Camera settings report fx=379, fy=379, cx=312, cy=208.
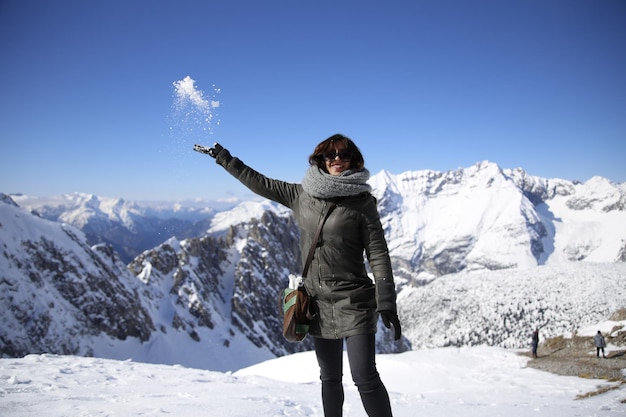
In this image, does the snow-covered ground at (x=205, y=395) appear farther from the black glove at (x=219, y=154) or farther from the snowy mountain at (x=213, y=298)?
the snowy mountain at (x=213, y=298)

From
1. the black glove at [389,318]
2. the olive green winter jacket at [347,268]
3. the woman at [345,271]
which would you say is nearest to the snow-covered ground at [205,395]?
the woman at [345,271]

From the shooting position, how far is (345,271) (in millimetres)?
3697

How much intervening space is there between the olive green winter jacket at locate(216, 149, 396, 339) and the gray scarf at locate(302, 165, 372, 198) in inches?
3.8

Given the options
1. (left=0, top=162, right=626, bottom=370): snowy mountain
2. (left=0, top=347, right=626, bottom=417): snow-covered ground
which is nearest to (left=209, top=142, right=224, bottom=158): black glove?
(left=0, top=347, right=626, bottom=417): snow-covered ground

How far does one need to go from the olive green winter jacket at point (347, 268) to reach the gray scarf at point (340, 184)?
0.32 feet

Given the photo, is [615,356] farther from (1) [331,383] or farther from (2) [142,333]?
(2) [142,333]

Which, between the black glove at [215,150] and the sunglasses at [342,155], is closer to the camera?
the sunglasses at [342,155]

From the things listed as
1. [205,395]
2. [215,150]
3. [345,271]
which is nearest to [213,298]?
[205,395]

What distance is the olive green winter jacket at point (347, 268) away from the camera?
3.55 meters

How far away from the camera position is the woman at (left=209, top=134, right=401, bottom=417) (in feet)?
11.5

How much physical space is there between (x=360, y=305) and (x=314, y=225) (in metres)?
0.89

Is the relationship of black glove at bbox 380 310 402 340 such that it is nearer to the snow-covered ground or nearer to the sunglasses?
the sunglasses

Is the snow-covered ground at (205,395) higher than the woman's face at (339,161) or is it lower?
lower

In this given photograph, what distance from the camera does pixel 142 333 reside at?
7781 cm
